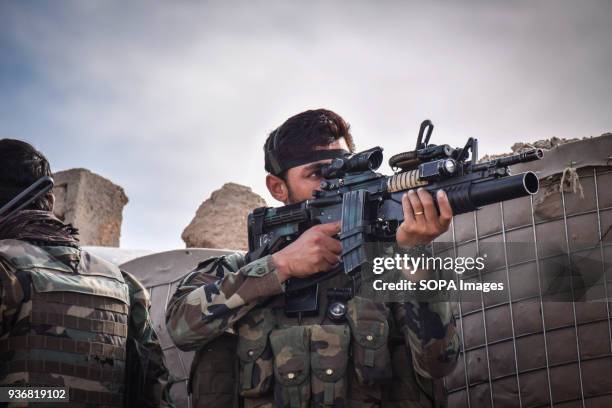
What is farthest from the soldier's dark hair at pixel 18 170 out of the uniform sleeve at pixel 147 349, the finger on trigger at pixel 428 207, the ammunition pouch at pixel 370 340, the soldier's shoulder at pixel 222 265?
the finger on trigger at pixel 428 207

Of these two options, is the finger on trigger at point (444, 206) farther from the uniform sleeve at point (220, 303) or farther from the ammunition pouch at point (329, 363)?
the uniform sleeve at point (220, 303)

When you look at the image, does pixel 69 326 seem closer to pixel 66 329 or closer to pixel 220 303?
pixel 66 329

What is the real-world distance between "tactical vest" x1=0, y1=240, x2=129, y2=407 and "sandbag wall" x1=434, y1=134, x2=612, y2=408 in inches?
77.4

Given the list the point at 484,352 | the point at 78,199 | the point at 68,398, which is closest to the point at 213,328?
the point at 68,398

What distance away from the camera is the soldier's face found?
463 centimetres

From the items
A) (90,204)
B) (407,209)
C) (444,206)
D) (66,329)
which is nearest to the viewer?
(444,206)

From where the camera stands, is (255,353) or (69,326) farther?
(255,353)

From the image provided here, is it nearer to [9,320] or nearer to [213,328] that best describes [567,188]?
[213,328]

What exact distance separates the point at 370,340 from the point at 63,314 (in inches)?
60.4

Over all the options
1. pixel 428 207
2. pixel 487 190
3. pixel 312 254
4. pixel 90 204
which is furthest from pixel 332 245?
pixel 90 204

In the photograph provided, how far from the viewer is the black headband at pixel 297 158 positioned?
460cm

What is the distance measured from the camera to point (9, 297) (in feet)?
12.6

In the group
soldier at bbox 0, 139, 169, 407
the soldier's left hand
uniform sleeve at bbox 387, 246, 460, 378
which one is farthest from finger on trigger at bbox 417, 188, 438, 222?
soldier at bbox 0, 139, 169, 407

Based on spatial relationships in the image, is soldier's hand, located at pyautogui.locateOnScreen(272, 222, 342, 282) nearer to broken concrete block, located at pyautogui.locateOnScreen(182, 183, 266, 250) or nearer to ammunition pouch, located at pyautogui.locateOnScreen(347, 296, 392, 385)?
ammunition pouch, located at pyautogui.locateOnScreen(347, 296, 392, 385)
